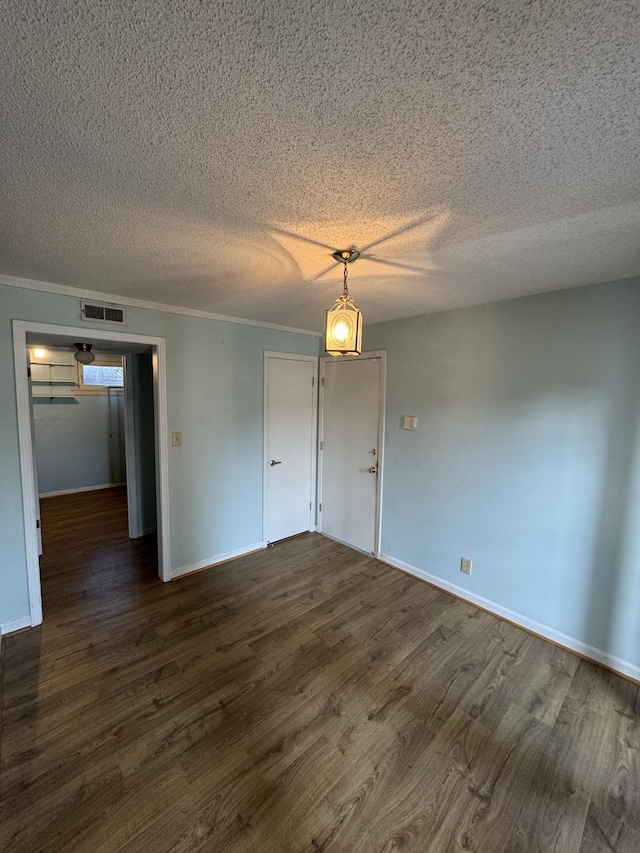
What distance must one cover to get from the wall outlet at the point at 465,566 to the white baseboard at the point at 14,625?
10.7 feet

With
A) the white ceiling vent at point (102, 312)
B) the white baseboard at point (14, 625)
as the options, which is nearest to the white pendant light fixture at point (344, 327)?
the white ceiling vent at point (102, 312)

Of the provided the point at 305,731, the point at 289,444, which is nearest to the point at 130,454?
the point at 289,444

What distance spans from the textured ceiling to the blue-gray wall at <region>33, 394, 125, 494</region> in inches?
181

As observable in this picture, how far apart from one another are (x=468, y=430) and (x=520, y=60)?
2275 mm

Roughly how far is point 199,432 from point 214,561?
127cm

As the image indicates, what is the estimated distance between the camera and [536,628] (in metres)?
2.41

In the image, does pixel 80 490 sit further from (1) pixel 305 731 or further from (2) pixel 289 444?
(1) pixel 305 731

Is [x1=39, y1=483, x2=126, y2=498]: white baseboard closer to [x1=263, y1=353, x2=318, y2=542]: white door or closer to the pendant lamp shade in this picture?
[x1=263, y1=353, x2=318, y2=542]: white door

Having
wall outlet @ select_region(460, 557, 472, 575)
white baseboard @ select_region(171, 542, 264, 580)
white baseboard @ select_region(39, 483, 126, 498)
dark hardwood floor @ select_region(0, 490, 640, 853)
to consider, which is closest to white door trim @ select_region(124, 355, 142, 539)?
dark hardwood floor @ select_region(0, 490, 640, 853)

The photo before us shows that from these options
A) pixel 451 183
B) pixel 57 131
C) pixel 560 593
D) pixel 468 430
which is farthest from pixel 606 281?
pixel 57 131

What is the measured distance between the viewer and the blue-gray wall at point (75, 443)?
539 centimetres

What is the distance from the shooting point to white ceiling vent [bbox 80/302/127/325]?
2.44 m

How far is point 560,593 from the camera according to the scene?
90.7 inches

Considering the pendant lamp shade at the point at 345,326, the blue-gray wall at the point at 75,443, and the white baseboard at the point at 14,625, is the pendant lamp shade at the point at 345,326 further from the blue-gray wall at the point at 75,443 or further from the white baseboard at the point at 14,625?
Answer: the blue-gray wall at the point at 75,443
